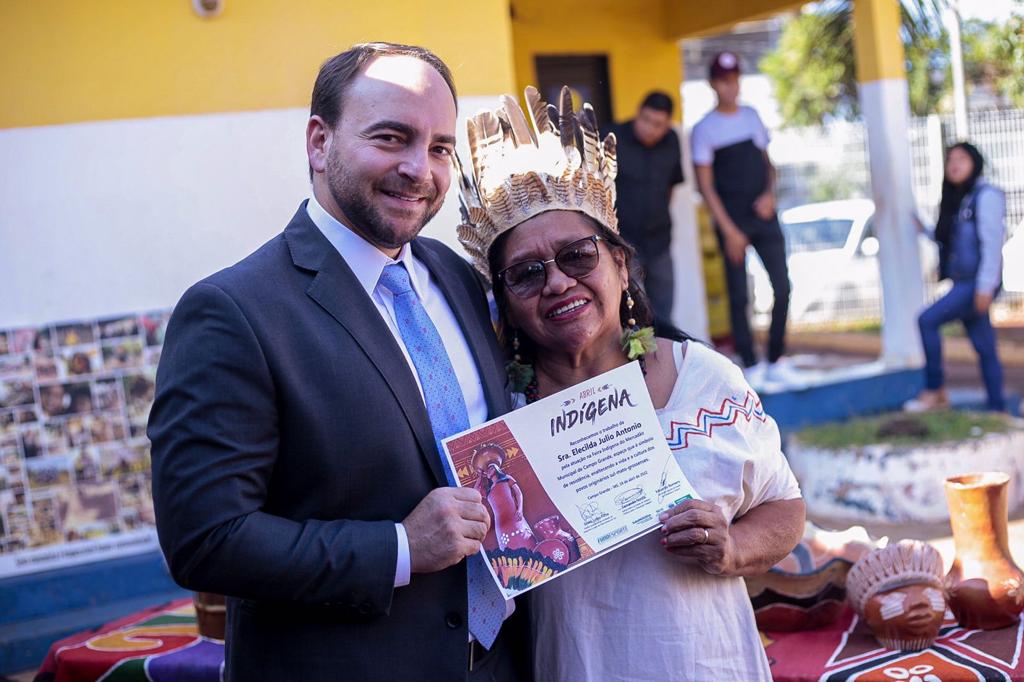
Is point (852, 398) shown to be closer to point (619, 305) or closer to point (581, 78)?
point (581, 78)

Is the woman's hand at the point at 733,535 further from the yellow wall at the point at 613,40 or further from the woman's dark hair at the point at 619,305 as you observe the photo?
the yellow wall at the point at 613,40

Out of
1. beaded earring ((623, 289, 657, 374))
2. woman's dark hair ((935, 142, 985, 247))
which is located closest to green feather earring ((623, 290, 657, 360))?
beaded earring ((623, 289, 657, 374))

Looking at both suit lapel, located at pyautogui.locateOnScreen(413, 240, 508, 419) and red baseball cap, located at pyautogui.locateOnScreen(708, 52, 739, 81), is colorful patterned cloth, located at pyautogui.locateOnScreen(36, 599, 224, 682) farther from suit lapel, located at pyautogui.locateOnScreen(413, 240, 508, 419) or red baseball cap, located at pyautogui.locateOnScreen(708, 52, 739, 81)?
red baseball cap, located at pyautogui.locateOnScreen(708, 52, 739, 81)

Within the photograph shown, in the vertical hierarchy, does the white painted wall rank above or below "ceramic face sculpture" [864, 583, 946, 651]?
above

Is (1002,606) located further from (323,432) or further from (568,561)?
(323,432)

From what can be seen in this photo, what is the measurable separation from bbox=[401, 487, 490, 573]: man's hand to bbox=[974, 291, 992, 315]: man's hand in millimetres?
6830

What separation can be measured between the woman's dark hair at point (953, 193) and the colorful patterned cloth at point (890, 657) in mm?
5574

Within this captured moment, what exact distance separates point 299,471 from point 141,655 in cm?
181

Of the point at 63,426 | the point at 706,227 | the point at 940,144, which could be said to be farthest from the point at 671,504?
the point at 940,144

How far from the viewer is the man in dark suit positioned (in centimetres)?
194

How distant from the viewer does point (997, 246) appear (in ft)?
25.8

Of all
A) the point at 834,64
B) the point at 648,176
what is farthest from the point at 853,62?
the point at 648,176

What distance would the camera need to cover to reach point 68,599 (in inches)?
206

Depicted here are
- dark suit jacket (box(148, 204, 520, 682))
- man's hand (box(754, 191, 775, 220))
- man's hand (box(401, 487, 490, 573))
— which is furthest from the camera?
man's hand (box(754, 191, 775, 220))
